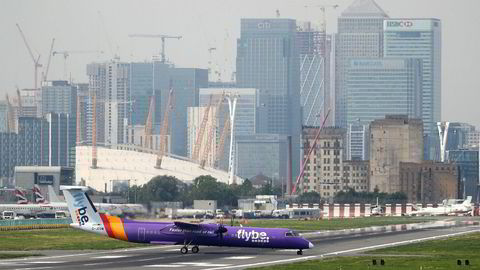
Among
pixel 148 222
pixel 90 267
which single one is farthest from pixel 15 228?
pixel 90 267

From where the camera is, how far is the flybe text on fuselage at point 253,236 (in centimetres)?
13650

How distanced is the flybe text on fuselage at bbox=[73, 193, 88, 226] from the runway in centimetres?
302

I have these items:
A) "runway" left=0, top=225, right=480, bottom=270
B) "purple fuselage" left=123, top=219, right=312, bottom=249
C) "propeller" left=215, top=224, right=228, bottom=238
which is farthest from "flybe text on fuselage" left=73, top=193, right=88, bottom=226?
"propeller" left=215, top=224, right=228, bottom=238

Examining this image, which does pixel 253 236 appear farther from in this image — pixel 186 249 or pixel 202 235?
pixel 186 249

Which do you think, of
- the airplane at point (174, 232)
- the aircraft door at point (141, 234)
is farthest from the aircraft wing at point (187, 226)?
the aircraft door at point (141, 234)

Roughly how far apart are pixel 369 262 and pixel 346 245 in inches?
1184

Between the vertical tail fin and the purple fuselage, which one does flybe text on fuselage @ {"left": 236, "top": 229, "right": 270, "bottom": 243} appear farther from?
the vertical tail fin

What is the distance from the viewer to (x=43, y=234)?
17312 cm

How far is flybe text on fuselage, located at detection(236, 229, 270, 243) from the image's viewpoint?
136 metres

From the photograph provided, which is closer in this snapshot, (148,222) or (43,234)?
(148,222)

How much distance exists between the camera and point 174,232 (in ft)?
446

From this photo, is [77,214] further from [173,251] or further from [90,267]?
[90,267]

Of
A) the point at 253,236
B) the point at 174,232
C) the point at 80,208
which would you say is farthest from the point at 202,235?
the point at 80,208

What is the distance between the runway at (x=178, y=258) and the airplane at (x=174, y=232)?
106cm
